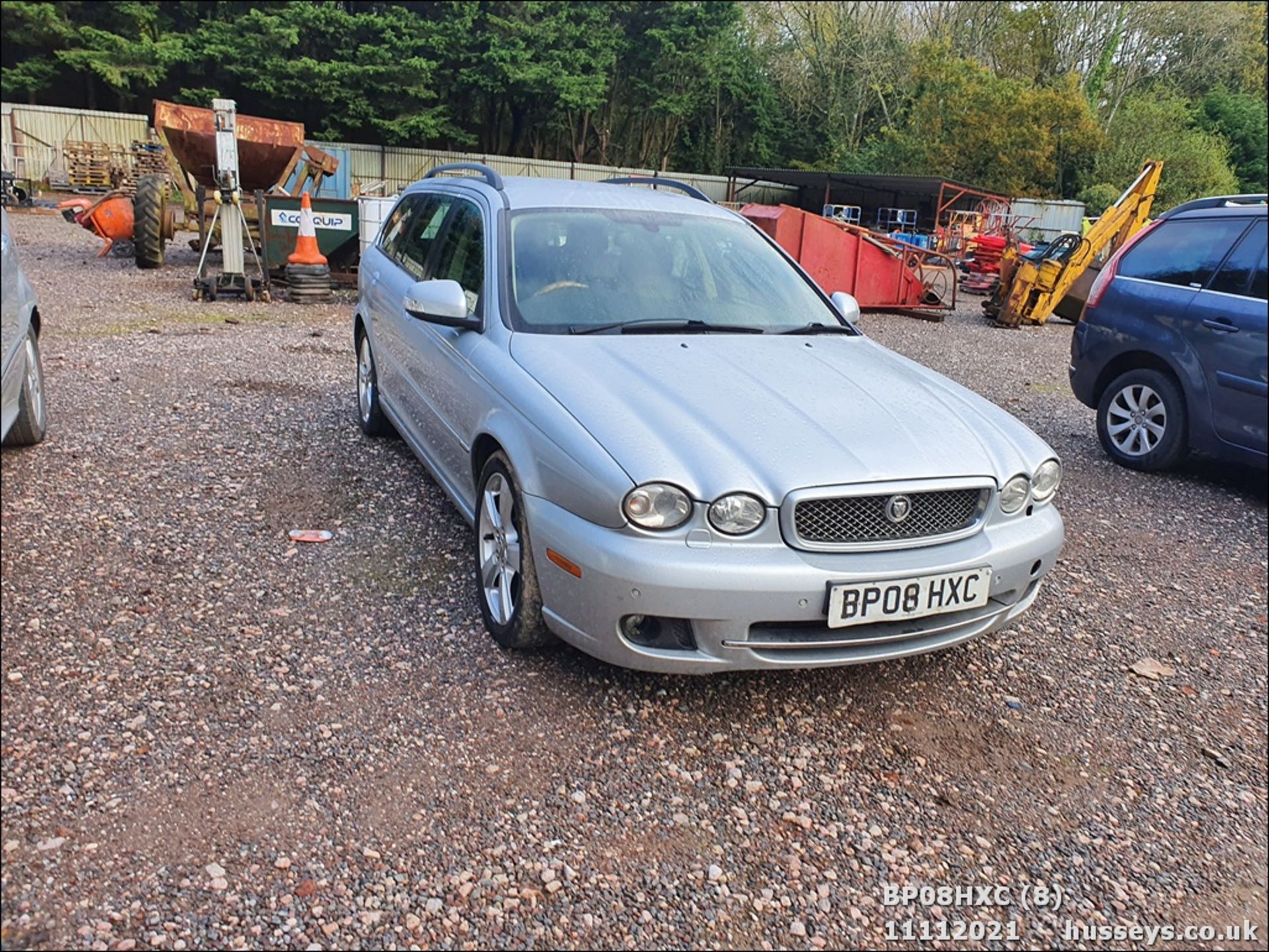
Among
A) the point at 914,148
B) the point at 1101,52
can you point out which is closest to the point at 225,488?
the point at 914,148

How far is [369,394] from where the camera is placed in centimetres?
551

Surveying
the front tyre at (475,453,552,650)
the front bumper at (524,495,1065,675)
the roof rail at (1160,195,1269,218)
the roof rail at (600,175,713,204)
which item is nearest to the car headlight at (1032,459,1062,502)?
the front bumper at (524,495,1065,675)

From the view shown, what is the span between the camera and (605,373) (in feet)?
10.4

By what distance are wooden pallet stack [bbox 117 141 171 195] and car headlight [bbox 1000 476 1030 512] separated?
23.6 meters

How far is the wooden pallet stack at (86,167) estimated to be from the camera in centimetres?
2706

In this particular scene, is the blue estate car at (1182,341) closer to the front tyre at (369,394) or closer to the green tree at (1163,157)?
the front tyre at (369,394)

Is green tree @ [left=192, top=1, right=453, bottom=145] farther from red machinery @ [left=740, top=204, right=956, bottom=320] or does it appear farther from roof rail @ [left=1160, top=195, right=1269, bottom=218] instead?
roof rail @ [left=1160, top=195, right=1269, bottom=218]

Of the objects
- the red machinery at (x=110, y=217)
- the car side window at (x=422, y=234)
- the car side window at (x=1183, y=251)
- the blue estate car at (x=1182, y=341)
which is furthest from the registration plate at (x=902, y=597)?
the red machinery at (x=110, y=217)

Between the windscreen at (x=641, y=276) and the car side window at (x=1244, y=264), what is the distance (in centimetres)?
161

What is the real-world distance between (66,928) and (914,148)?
34.5 metres

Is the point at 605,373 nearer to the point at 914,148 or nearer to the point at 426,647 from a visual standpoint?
the point at 426,647

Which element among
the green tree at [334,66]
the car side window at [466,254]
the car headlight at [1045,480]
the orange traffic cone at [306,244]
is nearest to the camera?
the car headlight at [1045,480]

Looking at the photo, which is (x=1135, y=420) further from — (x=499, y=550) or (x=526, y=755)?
(x=526, y=755)

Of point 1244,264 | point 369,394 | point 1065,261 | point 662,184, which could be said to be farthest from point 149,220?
point 1244,264
